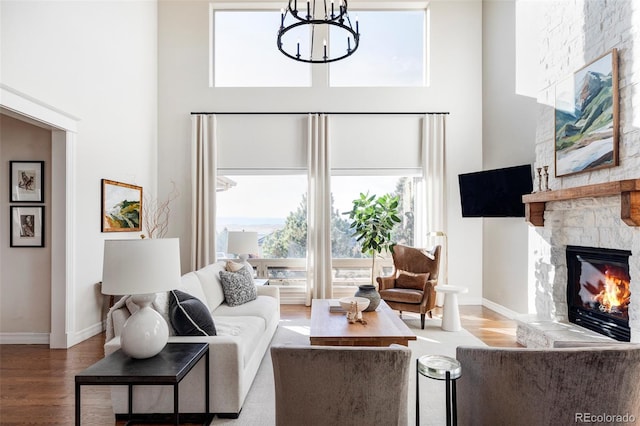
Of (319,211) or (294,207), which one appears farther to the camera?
(294,207)

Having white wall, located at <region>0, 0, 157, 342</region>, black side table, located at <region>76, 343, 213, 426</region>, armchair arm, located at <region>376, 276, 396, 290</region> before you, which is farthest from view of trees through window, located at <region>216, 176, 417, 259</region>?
black side table, located at <region>76, 343, 213, 426</region>

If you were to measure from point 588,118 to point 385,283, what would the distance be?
2835 mm

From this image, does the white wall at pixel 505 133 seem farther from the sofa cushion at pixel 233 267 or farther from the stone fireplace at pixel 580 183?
the sofa cushion at pixel 233 267

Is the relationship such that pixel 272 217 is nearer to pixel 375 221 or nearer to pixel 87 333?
pixel 375 221

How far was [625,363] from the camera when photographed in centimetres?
145

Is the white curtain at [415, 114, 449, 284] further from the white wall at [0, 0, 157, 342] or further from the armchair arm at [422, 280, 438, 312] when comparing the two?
the white wall at [0, 0, 157, 342]

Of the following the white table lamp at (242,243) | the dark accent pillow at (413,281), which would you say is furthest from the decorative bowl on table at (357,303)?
the white table lamp at (242,243)

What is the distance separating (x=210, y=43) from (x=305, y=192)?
293cm

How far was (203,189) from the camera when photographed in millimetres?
5766

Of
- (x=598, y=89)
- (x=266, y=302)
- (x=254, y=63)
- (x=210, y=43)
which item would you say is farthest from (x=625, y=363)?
(x=210, y=43)

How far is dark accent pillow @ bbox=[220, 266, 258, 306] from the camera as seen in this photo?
3.86m

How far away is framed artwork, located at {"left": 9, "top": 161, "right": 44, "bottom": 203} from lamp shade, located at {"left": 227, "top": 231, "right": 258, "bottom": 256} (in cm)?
213

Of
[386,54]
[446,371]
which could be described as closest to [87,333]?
[446,371]

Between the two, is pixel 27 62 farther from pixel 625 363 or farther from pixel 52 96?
pixel 625 363
